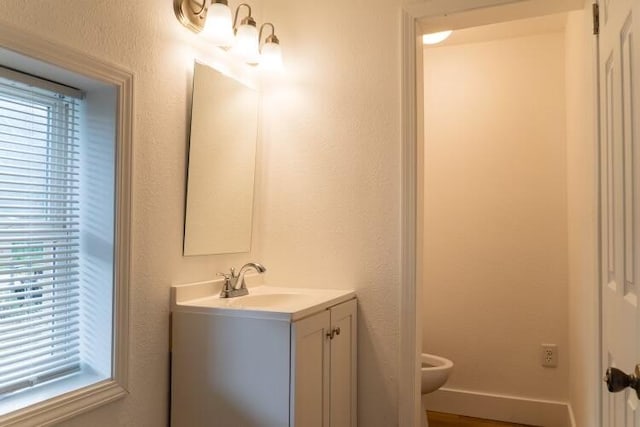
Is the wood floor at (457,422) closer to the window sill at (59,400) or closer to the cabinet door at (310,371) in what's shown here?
the cabinet door at (310,371)

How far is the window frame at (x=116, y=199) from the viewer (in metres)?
1.31

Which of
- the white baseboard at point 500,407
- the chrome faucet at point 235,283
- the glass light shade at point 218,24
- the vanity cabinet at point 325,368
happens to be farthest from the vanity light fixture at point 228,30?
the white baseboard at point 500,407

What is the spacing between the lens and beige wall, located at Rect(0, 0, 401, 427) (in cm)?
171

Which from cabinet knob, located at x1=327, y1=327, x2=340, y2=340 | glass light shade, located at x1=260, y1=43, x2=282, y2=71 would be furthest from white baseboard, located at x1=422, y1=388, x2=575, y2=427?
glass light shade, located at x1=260, y1=43, x2=282, y2=71

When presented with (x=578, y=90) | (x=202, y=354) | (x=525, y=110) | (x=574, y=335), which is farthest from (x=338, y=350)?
(x=525, y=110)

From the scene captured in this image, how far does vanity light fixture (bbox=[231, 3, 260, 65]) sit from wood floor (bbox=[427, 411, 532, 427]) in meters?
2.29

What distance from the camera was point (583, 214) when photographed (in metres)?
2.05

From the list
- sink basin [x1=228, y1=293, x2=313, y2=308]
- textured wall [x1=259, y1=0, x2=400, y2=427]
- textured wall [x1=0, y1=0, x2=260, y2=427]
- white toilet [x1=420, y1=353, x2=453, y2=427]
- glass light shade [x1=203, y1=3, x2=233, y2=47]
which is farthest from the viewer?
white toilet [x1=420, y1=353, x2=453, y2=427]

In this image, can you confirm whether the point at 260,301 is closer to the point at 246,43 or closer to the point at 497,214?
the point at 246,43

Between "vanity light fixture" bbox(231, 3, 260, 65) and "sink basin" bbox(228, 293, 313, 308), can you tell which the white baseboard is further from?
"vanity light fixture" bbox(231, 3, 260, 65)

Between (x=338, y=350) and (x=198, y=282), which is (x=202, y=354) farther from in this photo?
(x=338, y=350)

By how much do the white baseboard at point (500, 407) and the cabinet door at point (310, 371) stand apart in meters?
1.30

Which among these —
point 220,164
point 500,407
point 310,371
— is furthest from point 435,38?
point 500,407

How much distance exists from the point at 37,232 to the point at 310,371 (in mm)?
987
